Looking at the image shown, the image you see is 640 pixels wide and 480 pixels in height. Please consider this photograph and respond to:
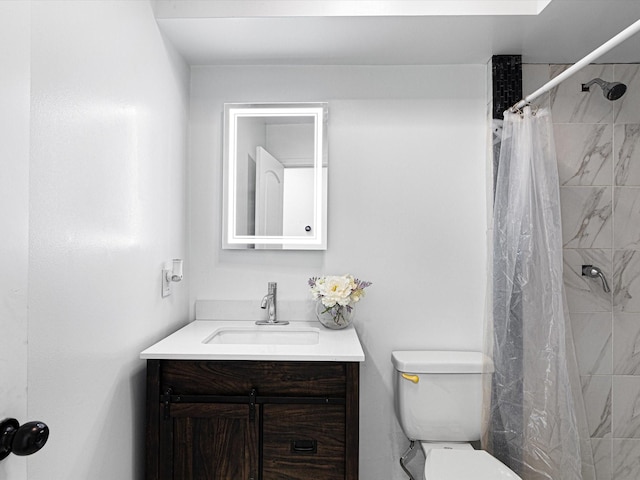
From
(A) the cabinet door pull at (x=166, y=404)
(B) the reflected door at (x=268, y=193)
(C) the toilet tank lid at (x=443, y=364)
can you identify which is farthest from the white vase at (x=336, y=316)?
(A) the cabinet door pull at (x=166, y=404)

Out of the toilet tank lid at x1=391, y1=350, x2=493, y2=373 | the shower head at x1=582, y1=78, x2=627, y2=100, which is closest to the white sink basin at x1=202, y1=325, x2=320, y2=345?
the toilet tank lid at x1=391, y1=350, x2=493, y2=373

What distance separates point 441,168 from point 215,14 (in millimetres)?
1182

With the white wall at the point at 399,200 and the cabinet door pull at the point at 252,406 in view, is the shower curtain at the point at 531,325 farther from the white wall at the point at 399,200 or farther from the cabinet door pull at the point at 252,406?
the cabinet door pull at the point at 252,406

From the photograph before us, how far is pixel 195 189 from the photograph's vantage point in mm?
2258

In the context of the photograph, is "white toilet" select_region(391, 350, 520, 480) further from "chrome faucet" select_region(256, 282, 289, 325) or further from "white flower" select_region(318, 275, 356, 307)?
"chrome faucet" select_region(256, 282, 289, 325)

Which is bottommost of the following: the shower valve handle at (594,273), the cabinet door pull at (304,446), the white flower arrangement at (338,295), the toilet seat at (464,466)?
the toilet seat at (464,466)

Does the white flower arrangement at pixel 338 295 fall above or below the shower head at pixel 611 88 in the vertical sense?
below

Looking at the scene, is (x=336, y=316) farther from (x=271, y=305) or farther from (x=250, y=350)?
(x=250, y=350)

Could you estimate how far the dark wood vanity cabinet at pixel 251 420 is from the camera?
1.59 meters

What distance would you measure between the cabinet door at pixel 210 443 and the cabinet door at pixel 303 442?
59 mm

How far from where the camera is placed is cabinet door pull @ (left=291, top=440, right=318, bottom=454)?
1.59 metres

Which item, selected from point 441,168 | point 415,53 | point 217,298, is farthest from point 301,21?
point 217,298

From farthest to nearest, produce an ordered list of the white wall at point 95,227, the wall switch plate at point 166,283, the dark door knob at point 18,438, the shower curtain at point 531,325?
the wall switch plate at point 166,283
the shower curtain at point 531,325
the white wall at point 95,227
the dark door knob at point 18,438

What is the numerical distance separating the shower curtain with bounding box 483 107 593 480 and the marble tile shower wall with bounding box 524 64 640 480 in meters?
0.35
